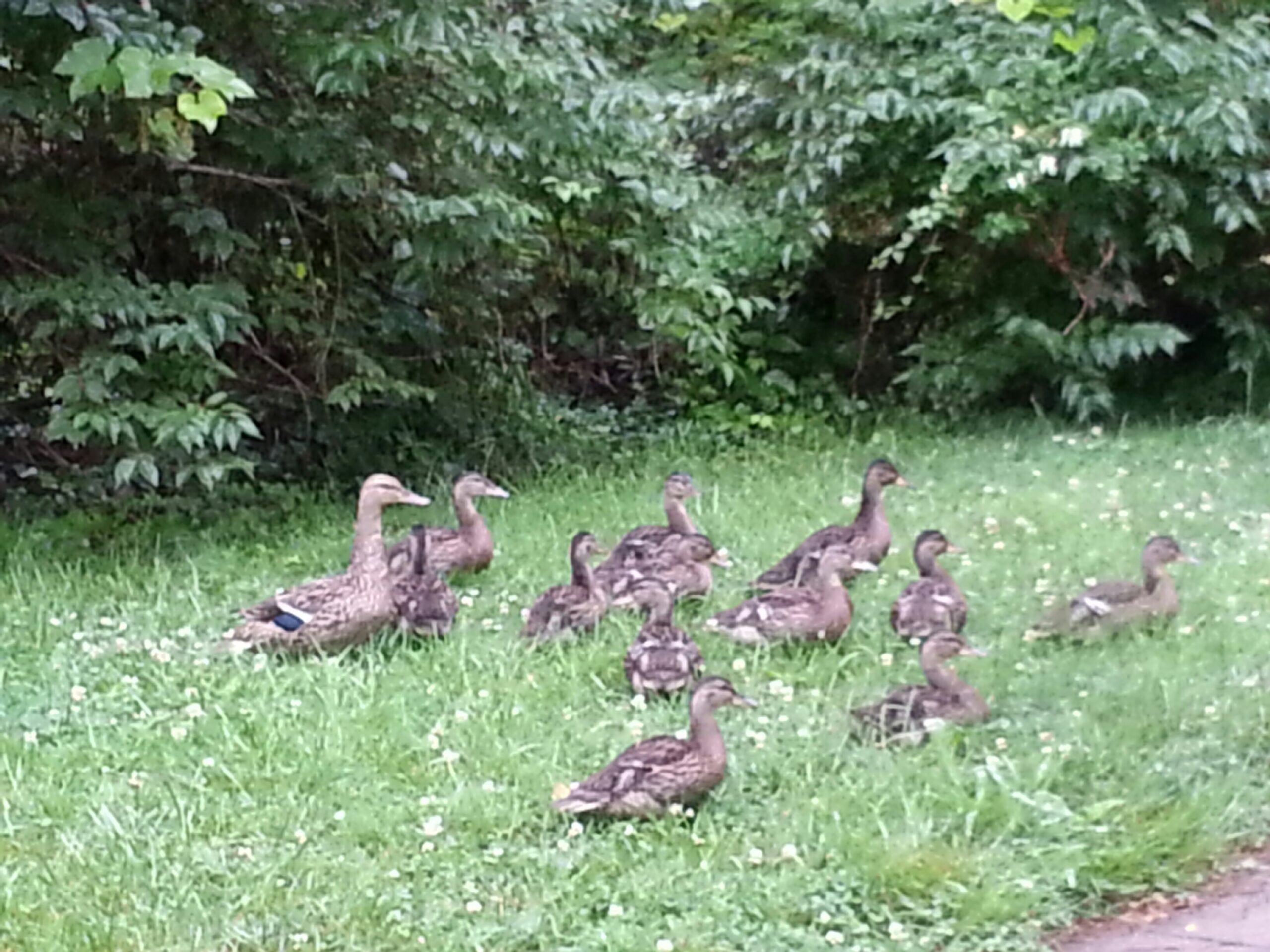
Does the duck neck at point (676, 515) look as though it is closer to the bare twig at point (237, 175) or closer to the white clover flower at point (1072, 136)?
the bare twig at point (237, 175)

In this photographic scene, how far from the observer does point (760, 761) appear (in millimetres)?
5855

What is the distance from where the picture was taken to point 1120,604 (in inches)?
281

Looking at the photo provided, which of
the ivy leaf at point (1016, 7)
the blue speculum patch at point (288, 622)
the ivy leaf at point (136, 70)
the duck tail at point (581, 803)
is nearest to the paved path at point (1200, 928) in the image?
the duck tail at point (581, 803)

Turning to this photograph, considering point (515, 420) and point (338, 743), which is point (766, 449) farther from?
point (338, 743)

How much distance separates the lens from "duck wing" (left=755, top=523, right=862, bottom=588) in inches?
304

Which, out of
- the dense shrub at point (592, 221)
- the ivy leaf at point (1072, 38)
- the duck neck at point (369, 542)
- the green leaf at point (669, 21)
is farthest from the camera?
the green leaf at point (669, 21)

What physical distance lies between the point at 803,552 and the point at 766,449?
4.23 metres

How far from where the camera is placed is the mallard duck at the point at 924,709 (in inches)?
236

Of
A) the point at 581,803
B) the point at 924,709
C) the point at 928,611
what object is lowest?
the point at 581,803

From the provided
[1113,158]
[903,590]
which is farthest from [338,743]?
[1113,158]

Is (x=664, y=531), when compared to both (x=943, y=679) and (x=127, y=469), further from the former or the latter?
(x=127, y=469)

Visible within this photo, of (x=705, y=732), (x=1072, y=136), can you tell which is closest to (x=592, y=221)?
(x=1072, y=136)

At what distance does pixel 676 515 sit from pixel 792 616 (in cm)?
184

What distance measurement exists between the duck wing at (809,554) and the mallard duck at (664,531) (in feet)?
1.55
